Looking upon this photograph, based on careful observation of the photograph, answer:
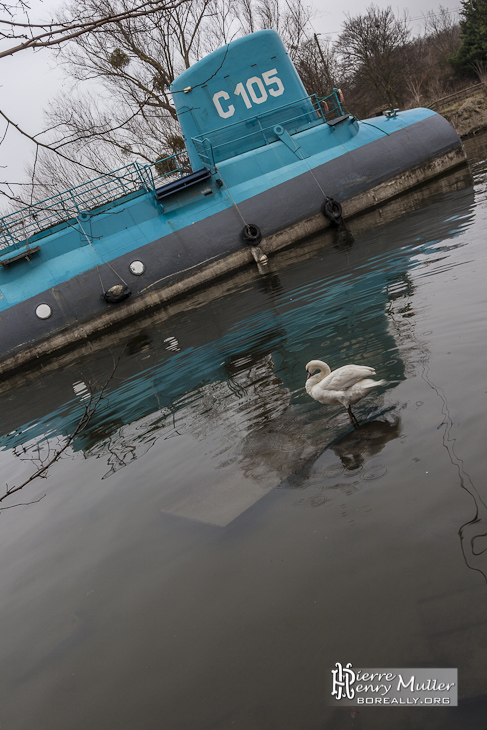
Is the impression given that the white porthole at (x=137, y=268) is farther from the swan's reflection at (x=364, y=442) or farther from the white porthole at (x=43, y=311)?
the swan's reflection at (x=364, y=442)

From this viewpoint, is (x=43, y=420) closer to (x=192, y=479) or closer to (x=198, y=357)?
(x=198, y=357)

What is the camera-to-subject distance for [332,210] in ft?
61.3

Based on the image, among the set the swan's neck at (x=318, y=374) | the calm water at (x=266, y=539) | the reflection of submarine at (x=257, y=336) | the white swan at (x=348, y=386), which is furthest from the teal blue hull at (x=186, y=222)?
the white swan at (x=348, y=386)

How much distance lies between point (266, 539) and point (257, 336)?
21.2ft

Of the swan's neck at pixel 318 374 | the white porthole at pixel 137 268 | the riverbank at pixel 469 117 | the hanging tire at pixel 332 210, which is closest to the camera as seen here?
the swan's neck at pixel 318 374

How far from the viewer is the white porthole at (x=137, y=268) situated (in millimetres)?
18000

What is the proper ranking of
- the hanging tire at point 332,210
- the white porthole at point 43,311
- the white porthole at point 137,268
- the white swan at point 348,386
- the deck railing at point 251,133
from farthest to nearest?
the deck railing at point 251,133 < the hanging tire at point 332,210 < the white porthole at point 137,268 < the white porthole at point 43,311 < the white swan at point 348,386

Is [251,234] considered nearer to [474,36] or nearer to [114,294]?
[114,294]

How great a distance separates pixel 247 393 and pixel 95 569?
11.3ft

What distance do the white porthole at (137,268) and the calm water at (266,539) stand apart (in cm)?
937

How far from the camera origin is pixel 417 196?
1856 centimetres

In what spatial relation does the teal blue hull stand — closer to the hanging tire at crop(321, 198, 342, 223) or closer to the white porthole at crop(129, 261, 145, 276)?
the white porthole at crop(129, 261, 145, 276)

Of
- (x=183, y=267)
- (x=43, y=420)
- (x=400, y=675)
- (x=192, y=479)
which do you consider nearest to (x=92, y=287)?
(x=183, y=267)

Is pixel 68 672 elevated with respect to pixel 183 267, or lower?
lower
